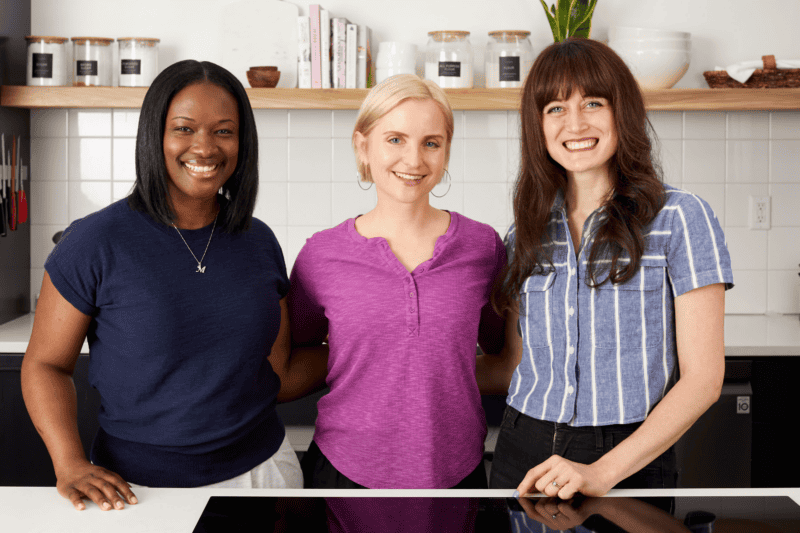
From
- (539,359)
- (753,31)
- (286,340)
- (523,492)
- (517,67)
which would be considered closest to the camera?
(523,492)

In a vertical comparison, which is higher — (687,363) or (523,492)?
(687,363)

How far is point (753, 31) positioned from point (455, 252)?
6.63ft

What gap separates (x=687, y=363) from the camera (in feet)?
3.86

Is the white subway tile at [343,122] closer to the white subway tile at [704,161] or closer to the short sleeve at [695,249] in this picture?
the white subway tile at [704,161]

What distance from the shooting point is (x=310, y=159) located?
112 inches

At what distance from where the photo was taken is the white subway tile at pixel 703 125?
2.77 metres

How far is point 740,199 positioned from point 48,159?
260 centimetres

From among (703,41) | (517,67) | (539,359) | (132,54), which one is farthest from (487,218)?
(539,359)

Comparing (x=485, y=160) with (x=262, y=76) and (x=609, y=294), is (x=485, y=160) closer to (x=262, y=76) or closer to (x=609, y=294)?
(x=262, y=76)

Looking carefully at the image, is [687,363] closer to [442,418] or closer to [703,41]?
[442,418]

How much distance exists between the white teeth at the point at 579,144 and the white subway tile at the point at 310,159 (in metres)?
1.68

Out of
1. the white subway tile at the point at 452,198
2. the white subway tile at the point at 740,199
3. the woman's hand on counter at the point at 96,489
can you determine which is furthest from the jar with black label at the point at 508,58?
the woman's hand on counter at the point at 96,489

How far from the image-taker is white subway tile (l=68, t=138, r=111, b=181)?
9.22 feet

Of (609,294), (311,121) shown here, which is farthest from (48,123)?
(609,294)
